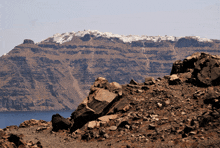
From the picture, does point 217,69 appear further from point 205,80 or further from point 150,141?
point 150,141

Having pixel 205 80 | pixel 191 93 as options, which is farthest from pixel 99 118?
pixel 205 80

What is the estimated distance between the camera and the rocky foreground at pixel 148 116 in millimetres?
24219

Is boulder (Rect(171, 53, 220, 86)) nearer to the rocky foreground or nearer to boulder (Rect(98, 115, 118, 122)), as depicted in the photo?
the rocky foreground

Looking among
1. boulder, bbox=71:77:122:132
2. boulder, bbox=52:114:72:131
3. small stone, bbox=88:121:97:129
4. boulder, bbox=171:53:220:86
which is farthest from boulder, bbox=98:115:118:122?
boulder, bbox=171:53:220:86

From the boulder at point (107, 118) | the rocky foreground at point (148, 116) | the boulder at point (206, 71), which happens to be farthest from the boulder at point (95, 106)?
the boulder at point (206, 71)

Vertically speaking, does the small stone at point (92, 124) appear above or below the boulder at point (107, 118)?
below

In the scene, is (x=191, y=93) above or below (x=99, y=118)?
above

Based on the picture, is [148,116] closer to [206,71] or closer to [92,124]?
[92,124]

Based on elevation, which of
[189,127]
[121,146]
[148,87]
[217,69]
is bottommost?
[121,146]

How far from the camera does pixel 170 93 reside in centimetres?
3328

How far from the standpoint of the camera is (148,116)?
1184 inches

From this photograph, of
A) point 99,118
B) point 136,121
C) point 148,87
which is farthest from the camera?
point 148,87

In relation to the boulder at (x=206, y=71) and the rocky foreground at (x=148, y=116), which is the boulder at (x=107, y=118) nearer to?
the rocky foreground at (x=148, y=116)

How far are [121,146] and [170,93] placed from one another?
1154 centimetres
